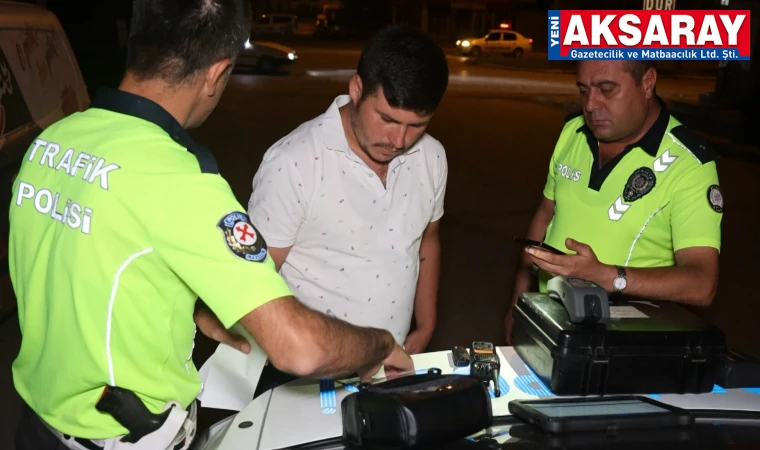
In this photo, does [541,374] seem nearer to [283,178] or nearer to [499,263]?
[283,178]

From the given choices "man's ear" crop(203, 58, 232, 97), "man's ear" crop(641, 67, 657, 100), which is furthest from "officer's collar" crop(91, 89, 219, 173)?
"man's ear" crop(641, 67, 657, 100)

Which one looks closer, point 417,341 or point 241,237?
point 241,237

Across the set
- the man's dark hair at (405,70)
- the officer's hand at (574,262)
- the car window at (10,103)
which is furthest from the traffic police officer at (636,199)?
the car window at (10,103)

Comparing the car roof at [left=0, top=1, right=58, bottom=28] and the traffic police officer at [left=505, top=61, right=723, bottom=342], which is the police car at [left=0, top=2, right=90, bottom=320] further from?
the traffic police officer at [left=505, top=61, right=723, bottom=342]

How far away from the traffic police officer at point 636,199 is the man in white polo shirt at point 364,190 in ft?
1.54

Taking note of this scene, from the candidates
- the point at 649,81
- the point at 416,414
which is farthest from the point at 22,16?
the point at 416,414

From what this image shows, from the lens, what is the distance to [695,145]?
8.25ft

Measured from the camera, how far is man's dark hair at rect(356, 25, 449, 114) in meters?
2.20

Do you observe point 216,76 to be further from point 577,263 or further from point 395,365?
point 577,263

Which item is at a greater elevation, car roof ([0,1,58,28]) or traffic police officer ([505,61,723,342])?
car roof ([0,1,58,28])

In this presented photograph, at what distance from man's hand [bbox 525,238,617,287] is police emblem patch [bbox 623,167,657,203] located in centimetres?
39

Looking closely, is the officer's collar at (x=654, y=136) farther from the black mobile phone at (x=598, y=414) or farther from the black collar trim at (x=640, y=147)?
the black mobile phone at (x=598, y=414)

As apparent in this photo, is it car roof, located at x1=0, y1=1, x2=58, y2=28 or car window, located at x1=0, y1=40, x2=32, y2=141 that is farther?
car roof, located at x1=0, y1=1, x2=58, y2=28

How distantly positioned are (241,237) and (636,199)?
1.57 m
